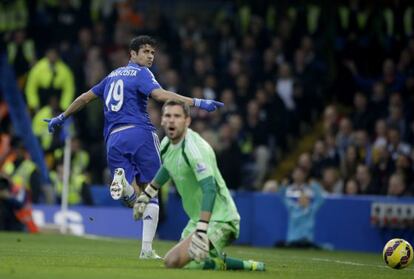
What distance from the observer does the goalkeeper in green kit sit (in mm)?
11336

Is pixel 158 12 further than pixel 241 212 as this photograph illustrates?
Yes

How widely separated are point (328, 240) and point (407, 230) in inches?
62.9

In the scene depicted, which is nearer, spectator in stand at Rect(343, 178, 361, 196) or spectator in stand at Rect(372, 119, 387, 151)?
spectator in stand at Rect(343, 178, 361, 196)

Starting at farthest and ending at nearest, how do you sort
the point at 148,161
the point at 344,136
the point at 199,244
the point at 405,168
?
the point at 344,136 < the point at 405,168 < the point at 148,161 < the point at 199,244

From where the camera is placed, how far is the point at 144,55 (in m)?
14.1

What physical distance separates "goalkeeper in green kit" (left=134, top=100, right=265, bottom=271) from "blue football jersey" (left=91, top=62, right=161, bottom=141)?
221 centimetres

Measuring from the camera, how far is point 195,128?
24203 millimetres

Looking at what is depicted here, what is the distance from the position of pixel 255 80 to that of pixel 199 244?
14.7 meters

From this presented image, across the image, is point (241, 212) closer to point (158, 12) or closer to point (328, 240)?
point (328, 240)

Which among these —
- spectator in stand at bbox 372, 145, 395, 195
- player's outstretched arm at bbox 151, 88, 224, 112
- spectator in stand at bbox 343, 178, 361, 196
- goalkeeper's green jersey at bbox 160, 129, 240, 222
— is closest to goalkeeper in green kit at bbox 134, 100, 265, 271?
goalkeeper's green jersey at bbox 160, 129, 240, 222

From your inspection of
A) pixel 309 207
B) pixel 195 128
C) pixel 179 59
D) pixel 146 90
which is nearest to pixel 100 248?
pixel 146 90

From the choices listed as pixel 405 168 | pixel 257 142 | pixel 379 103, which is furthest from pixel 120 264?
pixel 257 142

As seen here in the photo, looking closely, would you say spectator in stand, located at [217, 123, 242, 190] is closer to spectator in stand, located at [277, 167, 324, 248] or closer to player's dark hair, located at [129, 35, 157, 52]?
spectator in stand, located at [277, 167, 324, 248]

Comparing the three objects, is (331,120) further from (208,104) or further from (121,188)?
(208,104)
